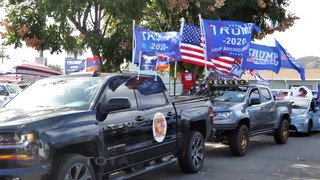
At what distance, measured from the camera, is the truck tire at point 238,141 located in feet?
35.8

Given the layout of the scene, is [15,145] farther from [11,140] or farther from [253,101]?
[253,101]

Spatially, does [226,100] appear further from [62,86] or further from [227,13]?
[62,86]

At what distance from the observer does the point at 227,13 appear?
49.4 feet

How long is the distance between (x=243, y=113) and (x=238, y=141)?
0.75 metres

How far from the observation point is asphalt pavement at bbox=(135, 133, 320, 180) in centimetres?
861

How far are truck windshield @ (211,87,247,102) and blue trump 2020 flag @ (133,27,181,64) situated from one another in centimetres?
151

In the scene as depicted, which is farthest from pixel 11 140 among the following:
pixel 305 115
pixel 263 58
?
pixel 305 115

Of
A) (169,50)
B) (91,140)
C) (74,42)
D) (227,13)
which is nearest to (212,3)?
(227,13)

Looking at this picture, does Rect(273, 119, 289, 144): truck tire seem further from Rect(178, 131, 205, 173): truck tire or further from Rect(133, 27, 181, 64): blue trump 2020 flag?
Rect(178, 131, 205, 173): truck tire

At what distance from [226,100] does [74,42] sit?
17.2 ft

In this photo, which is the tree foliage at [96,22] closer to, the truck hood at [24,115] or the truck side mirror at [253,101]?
the truck side mirror at [253,101]

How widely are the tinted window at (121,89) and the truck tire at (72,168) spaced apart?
114cm

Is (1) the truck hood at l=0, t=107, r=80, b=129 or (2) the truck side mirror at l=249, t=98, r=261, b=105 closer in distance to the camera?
(1) the truck hood at l=0, t=107, r=80, b=129

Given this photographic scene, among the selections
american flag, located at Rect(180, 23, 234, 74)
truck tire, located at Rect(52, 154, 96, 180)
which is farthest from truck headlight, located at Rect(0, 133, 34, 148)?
american flag, located at Rect(180, 23, 234, 74)
